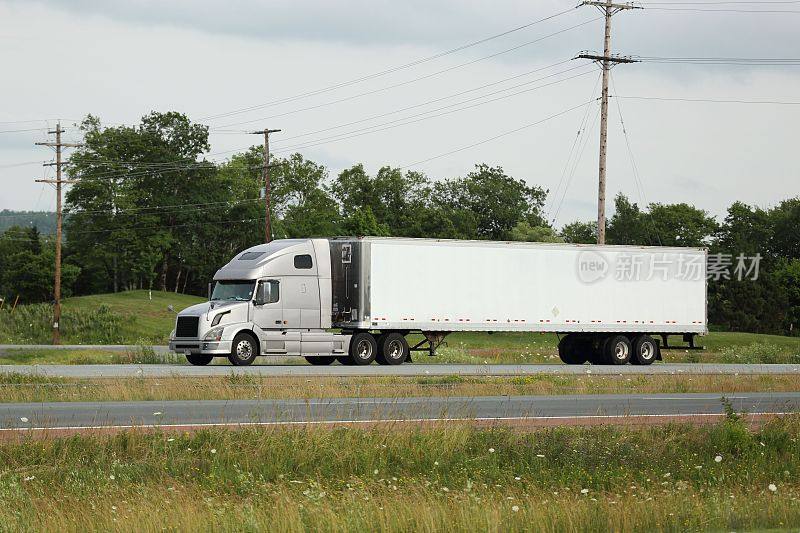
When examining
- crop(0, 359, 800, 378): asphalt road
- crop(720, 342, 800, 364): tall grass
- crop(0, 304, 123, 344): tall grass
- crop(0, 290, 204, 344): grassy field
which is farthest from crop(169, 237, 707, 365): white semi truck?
crop(0, 304, 123, 344): tall grass

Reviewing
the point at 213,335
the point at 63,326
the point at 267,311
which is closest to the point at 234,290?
the point at 267,311

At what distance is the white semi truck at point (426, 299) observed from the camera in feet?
118

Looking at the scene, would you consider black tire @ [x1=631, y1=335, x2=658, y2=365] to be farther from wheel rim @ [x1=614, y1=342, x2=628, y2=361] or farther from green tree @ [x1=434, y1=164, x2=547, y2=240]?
green tree @ [x1=434, y1=164, x2=547, y2=240]

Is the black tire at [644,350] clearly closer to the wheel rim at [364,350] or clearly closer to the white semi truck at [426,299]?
the white semi truck at [426,299]

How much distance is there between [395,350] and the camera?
124ft

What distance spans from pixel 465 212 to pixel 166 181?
30.2 m

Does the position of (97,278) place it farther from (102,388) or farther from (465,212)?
(102,388)

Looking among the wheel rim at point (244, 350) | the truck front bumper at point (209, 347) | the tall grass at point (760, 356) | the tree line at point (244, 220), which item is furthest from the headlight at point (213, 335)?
the tree line at point (244, 220)

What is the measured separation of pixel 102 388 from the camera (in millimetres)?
23969

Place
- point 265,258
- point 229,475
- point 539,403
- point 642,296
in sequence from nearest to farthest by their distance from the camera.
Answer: point 229,475 < point 539,403 < point 265,258 < point 642,296

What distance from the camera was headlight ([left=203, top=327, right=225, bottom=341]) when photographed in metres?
34.9

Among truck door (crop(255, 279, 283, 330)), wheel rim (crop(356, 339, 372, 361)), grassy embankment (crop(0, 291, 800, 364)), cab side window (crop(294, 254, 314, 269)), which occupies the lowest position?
grassy embankment (crop(0, 291, 800, 364))

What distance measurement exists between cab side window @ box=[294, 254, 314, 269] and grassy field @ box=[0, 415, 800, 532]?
20328 mm

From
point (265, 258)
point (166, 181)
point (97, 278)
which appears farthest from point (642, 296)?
point (97, 278)
